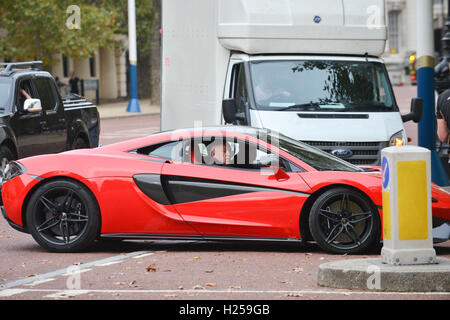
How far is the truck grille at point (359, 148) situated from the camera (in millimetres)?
13125

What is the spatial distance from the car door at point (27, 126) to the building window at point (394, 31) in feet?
260

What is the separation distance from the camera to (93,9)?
47.6m

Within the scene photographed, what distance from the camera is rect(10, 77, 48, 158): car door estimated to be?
49.9 ft

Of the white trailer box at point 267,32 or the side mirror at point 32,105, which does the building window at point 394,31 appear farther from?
the side mirror at point 32,105

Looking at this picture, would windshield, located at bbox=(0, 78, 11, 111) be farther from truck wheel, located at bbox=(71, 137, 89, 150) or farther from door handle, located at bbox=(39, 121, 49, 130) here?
truck wheel, located at bbox=(71, 137, 89, 150)

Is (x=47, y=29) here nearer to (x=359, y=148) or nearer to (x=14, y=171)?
(x=359, y=148)

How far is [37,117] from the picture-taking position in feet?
52.4

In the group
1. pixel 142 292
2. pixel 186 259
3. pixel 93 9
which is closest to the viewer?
pixel 142 292

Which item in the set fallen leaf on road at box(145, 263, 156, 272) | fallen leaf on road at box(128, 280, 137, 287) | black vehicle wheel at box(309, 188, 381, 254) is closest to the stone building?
black vehicle wheel at box(309, 188, 381, 254)

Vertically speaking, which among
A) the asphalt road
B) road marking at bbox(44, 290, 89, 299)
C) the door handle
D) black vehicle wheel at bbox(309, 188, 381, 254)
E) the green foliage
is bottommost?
the asphalt road

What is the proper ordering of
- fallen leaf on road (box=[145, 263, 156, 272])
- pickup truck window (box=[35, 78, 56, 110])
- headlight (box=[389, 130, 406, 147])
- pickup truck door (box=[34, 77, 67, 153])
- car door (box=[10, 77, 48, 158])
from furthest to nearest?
1. pickup truck window (box=[35, 78, 56, 110])
2. pickup truck door (box=[34, 77, 67, 153])
3. car door (box=[10, 77, 48, 158])
4. headlight (box=[389, 130, 406, 147])
5. fallen leaf on road (box=[145, 263, 156, 272])

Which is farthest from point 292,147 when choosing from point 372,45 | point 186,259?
point 372,45

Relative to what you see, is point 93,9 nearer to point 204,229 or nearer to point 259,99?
point 259,99

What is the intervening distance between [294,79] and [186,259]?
190 inches
